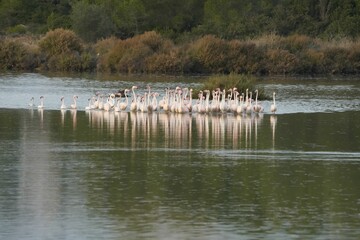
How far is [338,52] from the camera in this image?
56812 millimetres

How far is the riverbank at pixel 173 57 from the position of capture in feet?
179

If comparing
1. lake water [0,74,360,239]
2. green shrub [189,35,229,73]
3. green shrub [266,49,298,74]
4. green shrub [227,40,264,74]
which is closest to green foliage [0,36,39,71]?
green shrub [189,35,229,73]

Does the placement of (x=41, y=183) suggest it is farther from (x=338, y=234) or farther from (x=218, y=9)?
(x=218, y=9)

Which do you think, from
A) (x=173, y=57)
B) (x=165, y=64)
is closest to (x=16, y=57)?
(x=165, y=64)

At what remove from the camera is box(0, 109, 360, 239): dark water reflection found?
15.4m

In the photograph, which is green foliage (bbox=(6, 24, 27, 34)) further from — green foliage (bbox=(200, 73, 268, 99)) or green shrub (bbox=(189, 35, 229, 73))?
green foliage (bbox=(200, 73, 268, 99))

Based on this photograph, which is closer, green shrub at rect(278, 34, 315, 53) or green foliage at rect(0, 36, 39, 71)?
green foliage at rect(0, 36, 39, 71)

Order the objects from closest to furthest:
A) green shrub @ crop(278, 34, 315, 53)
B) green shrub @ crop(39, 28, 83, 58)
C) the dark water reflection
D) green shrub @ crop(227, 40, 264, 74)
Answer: the dark water reflection < green shrub @ crop(227, 40, 264, 74) < green shrub @ crop(39, 28, 83, 58) < green shrub @ crop(278, 34, 315, 53)

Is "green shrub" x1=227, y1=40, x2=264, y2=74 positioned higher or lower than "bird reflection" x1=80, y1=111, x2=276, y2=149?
higher

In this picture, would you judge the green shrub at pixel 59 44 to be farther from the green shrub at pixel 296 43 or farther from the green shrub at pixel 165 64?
the green shrub at pixel 296 43

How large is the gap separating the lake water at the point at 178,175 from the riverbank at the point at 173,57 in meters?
21.7

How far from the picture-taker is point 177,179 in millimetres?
19250

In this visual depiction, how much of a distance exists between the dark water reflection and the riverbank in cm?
2526

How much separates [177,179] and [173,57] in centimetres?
3569
